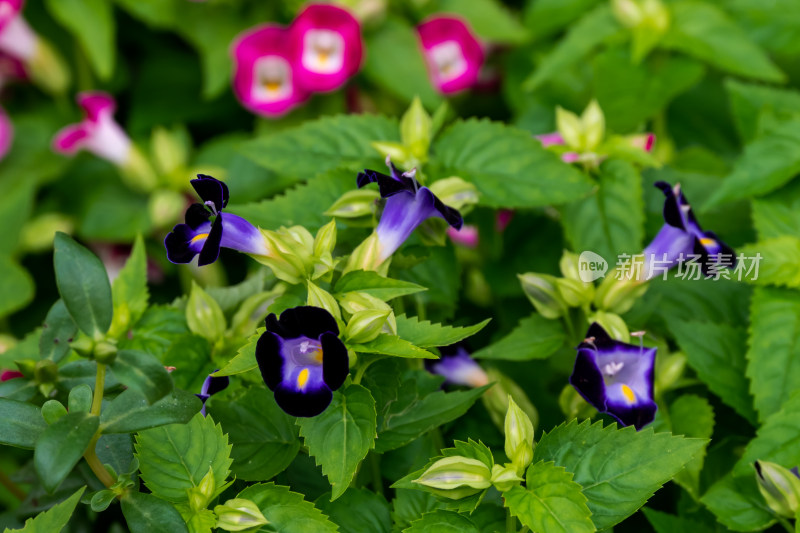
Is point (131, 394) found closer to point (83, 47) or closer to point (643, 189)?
point (643, 189)

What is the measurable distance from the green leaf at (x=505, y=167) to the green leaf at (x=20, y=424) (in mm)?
478

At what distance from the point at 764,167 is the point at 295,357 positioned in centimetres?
64

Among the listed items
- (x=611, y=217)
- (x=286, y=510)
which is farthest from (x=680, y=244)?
(x=286, y=510)

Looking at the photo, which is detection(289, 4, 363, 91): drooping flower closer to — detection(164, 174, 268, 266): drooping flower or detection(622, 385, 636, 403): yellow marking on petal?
detection(164, 174, 268, 266): drooping flower

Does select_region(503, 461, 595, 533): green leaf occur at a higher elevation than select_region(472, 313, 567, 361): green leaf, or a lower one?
higher

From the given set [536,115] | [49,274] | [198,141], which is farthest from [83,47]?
[536,115]

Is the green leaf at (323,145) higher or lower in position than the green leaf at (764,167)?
higher

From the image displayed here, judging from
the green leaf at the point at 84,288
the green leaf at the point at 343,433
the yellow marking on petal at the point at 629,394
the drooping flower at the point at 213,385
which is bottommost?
the yellow marking on petal at the point at 629,394

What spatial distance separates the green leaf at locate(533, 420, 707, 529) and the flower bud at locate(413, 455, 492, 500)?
69 millimetres

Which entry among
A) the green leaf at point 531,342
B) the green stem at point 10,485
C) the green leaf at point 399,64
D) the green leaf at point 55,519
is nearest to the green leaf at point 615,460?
the green leaf at point 531,342

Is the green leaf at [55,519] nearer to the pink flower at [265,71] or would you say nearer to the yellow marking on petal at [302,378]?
the yellow marking on petal at [302,378]

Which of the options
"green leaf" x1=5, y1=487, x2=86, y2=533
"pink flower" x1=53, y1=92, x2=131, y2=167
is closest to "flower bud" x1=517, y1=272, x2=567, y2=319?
"green leaf" x1=5, y1=487, x2=86, y2=533

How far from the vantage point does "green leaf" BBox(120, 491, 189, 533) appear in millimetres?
608

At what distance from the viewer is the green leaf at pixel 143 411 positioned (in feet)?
1.98
